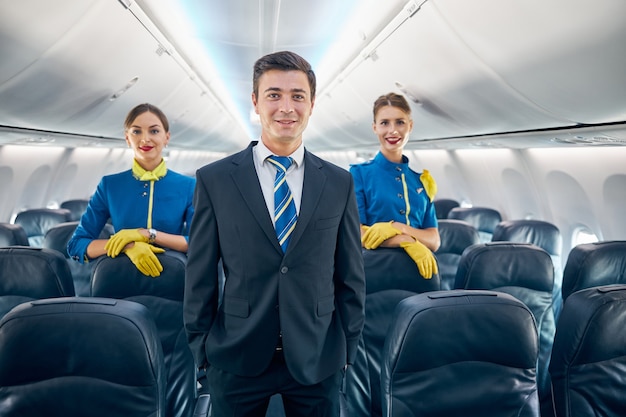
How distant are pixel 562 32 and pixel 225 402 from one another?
208 cm

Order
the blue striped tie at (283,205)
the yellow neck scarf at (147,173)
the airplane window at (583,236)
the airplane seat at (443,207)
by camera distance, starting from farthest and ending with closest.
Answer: the airplane seat at (443,207)
the airplane window at (583,236)
the yellow neck scarf at (147,173)
the blue striped tie at (283,205)

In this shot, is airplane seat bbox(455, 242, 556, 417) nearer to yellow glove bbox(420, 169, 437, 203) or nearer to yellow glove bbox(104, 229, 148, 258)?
yellow glove bbox(420, 169, 437, 203)

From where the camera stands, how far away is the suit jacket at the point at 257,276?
1.70 meters

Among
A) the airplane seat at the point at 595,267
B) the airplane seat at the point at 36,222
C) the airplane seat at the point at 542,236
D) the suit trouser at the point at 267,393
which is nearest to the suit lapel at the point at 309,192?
the suit trouser at the point at 267,393

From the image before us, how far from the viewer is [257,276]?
1.71 metres

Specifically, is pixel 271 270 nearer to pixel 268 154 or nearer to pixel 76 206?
pixel 268 154

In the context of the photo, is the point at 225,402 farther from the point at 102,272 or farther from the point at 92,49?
the point at 92,49

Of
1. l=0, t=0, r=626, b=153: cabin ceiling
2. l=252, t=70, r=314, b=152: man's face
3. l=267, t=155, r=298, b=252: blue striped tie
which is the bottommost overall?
l=267, t=155, r=298, b=252: blue striped tie

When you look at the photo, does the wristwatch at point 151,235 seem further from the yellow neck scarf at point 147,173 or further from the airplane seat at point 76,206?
the airplane seat at point 76,206

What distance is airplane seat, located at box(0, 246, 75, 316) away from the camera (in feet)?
8.19

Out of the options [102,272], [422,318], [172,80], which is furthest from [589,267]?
[172,80]

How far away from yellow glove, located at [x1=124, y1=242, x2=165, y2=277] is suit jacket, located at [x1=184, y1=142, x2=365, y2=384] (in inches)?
30.9

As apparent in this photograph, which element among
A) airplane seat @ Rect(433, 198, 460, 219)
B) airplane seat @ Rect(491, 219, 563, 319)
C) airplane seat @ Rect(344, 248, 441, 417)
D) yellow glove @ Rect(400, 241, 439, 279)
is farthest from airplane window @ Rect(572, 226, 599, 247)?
airplane seat @ Rect(344, 248, 441, 417)

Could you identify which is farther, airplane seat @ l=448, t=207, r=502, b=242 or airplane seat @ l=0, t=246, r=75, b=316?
airplane seat @ l=448, t=207, r=502, b=242
